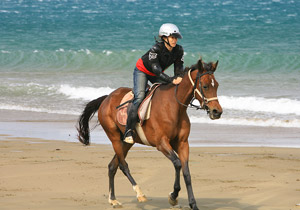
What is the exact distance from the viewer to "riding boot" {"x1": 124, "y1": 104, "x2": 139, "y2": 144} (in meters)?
7.94

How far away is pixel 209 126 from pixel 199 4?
55673mm

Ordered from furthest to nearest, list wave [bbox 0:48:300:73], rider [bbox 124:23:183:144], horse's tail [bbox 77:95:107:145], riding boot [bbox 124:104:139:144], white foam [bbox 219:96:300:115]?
wave [bbox 0:48:300:73], white foam [bbox 219:96:300:115], horse's tail [bbox 77:95:107:145], riding boot [bbox 124:104:139:144], rider [bbox 124:23:183:144]

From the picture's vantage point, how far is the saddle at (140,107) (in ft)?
25.6

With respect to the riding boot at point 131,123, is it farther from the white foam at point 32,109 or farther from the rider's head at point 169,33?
the white foam at point 32,109

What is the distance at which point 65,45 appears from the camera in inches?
1642

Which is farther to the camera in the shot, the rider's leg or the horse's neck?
the rider's leg

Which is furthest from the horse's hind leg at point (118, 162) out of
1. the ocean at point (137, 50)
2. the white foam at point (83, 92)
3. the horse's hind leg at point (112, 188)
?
the white foam at point (83, 92)

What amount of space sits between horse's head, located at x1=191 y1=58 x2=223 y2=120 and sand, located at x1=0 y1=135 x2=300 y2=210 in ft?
4.88

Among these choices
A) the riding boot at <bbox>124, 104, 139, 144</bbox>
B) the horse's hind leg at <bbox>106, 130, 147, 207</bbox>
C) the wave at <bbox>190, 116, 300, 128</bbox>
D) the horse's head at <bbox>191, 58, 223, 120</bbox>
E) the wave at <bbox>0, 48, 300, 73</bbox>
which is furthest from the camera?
the wave at <bbox>0, 48, 300, 73</bbox>

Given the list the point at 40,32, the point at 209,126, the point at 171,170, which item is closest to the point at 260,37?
the point at 40,32

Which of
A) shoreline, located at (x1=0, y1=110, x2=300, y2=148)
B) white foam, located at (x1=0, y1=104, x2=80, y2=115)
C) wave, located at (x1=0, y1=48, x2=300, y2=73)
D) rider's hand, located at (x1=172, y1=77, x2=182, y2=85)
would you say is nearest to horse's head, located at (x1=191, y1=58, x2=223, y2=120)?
rider's hand, located at (x1=172, y1=77, x2=182, y2=85)

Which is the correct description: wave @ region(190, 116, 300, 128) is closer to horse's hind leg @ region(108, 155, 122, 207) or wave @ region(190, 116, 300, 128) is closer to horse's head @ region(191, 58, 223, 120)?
horse's hind leg @ region(108, 155, 122, 207)

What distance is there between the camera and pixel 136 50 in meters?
38.1

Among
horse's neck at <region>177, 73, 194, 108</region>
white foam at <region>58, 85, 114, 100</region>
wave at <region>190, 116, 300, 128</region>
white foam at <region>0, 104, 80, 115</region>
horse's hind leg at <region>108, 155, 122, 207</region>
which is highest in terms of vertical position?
horse's neck at <region>177, 73, 194, 108</region>
